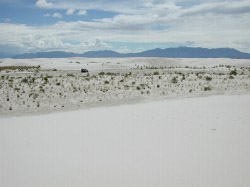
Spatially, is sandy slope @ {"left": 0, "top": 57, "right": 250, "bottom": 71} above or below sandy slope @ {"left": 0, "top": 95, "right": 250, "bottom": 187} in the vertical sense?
above

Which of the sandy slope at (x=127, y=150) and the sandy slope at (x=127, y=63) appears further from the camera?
the sandy slope at (x=127, y=63)

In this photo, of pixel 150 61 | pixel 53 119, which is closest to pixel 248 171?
pixel 53 119

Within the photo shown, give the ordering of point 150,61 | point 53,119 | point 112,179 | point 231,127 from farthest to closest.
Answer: point 150,61 → point 53,119 → point 231,127 → point 112,179

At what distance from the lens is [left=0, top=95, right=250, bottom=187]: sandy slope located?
5.73 metres

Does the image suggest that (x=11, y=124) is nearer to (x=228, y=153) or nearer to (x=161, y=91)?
(x=228, y=153)

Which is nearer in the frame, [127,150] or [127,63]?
[127,150]

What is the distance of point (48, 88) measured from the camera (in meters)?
20.6

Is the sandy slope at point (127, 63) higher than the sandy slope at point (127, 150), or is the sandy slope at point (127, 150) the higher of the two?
the sandy slope at point (127, 63)

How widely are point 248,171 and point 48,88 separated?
665 inches

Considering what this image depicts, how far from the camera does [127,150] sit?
7.42m

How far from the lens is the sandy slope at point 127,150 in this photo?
5730 mm

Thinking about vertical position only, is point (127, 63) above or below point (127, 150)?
above

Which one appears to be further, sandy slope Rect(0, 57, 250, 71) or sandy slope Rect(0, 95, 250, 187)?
sandy slope Rect(0, 57, 250, 71)

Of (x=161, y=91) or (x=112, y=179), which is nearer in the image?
(x=112, y=179)
